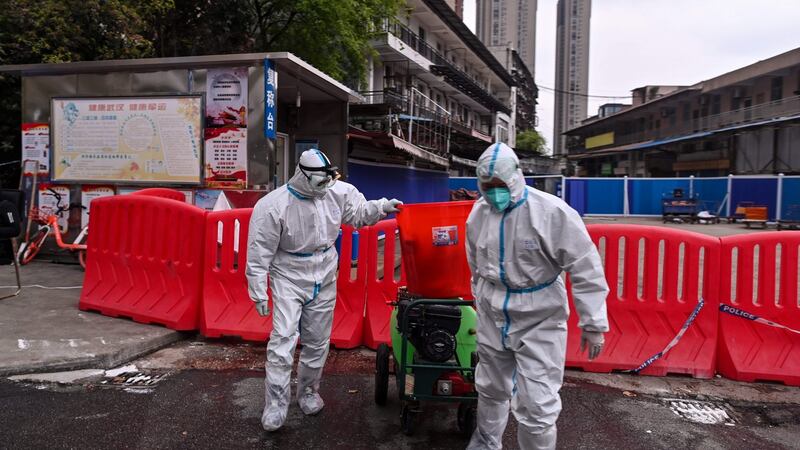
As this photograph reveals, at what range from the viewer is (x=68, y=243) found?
8953 mm

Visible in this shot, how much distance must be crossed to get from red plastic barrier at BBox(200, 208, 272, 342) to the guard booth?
2467 mm

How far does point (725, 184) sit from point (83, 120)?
76.4 feet

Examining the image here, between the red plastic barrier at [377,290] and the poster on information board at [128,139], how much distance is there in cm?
393

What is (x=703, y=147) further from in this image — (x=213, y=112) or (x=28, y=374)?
(x=28, y=374)

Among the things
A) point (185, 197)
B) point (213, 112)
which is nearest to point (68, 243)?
point (185, 197)

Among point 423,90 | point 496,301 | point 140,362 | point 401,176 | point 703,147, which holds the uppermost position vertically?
point 423,90

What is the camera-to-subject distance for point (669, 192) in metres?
25.0

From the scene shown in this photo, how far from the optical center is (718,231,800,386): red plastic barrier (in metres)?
4.62

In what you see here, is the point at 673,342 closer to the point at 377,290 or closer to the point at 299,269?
the point at 377,290

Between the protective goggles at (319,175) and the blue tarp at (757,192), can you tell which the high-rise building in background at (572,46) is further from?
the protective goggles at (319,175)

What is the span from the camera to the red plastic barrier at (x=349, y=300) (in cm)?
525

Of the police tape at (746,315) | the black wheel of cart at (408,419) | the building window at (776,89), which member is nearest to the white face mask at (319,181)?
the black wheel of cart at (408,419)

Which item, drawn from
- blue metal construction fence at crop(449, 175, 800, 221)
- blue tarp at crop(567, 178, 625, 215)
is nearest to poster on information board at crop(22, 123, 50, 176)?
blue metal construction fence at crop(449, 175, 800, 221)

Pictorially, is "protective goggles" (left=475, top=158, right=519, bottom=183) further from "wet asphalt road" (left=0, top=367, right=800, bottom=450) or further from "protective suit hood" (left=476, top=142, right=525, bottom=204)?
"wet asphalt road" (left=0, top=367, right=800, bottom=450)
